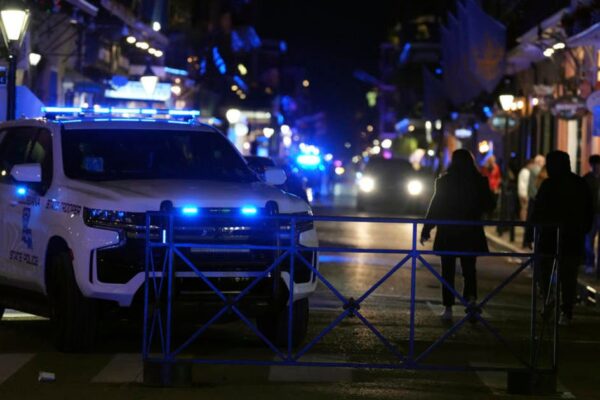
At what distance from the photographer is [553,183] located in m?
13.6

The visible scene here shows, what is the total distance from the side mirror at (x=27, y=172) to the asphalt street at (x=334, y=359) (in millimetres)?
1412

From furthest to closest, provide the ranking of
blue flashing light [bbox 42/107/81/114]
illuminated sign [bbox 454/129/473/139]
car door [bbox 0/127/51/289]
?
1. illuminated sign [bbox 454/129/473/139]
2. blue flashing light [bbox 42/107/81/114]
3. car door [bbox 0/127/51/289]

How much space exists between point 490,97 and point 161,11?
12785 millimetres

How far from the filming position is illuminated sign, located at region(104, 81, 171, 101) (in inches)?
1247

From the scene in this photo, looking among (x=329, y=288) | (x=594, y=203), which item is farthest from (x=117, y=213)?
(x=594, y=203)

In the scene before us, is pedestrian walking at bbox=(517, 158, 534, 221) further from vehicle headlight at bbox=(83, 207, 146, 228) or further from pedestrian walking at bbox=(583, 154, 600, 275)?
vehicle headlight at bbox=(83, 207, 146, 228)

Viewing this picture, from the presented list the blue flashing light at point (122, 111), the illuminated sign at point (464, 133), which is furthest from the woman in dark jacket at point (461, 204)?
the illuminated sign at point (464, 133)

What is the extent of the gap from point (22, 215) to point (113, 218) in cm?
Answer: 158

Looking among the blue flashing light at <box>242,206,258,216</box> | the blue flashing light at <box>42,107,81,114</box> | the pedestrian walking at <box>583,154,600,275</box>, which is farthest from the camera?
the pedestrian walking at <box>583,154,600,275</box>

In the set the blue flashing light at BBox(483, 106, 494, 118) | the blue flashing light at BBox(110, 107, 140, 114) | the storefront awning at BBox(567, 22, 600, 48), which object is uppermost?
the storefront awning at BBox(567, 22, 600, 48)

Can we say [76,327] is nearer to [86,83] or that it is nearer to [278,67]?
[86,83]

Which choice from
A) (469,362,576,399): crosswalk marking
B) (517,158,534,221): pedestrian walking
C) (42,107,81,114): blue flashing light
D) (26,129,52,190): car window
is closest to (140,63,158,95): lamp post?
(517,158,534,221): pedestrian walking

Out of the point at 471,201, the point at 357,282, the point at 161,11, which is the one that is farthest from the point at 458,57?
the point at 471,201

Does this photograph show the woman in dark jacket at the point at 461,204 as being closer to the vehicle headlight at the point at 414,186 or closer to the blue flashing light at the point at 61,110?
the blue flashing light at the point at 61,110
